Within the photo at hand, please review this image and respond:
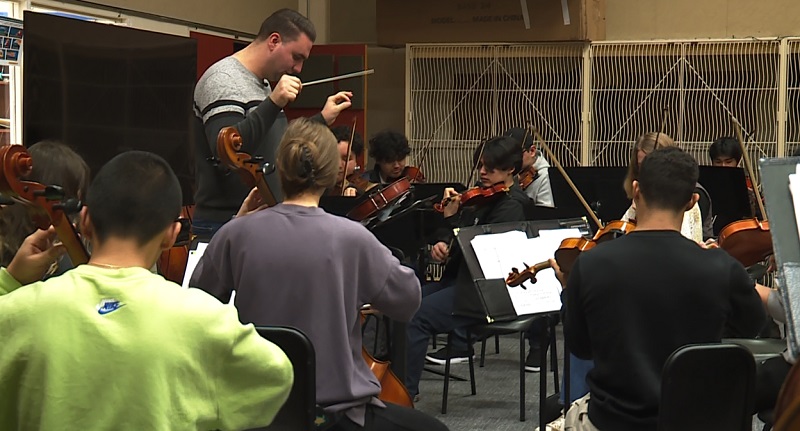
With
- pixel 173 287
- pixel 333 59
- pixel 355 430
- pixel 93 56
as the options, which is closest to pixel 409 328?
pixel 355 430

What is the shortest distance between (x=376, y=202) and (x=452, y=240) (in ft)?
1.40

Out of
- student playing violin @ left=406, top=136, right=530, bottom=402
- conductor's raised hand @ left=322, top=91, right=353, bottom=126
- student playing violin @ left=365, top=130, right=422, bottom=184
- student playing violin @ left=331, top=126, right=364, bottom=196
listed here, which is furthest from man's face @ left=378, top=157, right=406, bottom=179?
conductor's raised hand @ left=322, top=91, right=353, bottom=126

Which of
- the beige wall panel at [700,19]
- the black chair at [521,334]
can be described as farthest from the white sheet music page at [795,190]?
the beige wall panel at [700,19]

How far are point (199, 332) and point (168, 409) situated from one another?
0.43 feet

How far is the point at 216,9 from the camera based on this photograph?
7.25m

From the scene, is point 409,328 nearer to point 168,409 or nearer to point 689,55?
point 168,409

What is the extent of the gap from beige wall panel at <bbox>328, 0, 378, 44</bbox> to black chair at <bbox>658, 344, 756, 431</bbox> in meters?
6.72

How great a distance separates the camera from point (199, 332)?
154 centimetres

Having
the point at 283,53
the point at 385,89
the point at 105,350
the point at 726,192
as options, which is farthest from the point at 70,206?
the point at 385,89

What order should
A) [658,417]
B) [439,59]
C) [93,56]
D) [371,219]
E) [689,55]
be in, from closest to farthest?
[658,417], [371,219], [93,56], [689,55], [439,59]

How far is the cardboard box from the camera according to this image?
23.6 feet

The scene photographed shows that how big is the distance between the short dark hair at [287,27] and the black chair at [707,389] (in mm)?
1625

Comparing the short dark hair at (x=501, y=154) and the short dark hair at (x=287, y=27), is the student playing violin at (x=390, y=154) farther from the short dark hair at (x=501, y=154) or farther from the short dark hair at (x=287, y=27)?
the short dark hair at (x=287, y=27)

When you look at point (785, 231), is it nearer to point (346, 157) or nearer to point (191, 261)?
point (191, 261)
